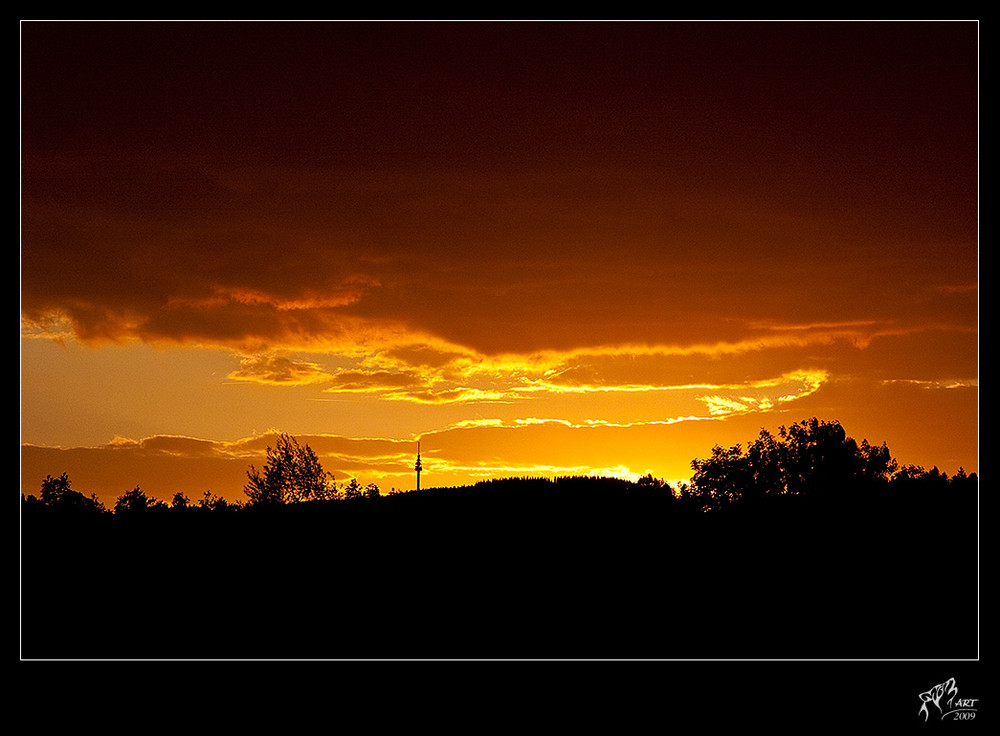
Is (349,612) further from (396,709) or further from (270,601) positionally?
(396,709)

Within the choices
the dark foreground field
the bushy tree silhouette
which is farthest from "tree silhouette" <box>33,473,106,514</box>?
the bushy tree silhouette

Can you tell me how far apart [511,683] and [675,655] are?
14.9 ft

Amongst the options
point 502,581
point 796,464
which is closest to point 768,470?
point 796,464

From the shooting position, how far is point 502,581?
17.3 m

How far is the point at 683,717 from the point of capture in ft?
37.0
